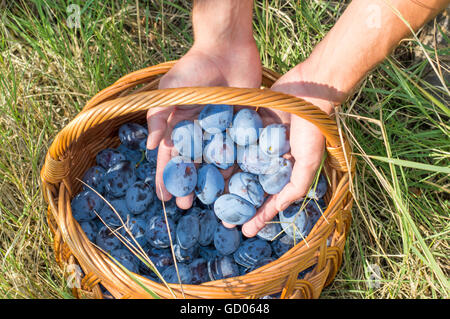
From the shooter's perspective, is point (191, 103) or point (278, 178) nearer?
point (191, 103)

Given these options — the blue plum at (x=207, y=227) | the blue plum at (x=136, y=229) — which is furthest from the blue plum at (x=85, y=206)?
the blue plum at (x=207, y=227)

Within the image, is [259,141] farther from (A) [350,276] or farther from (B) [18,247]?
(B) [18,247]

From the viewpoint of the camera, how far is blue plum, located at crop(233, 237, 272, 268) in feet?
3.68

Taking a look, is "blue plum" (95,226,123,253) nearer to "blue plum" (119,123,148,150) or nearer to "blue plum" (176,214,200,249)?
"blue plum" (176,214,200,249)

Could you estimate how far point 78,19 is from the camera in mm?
1433

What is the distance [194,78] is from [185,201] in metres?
0.35

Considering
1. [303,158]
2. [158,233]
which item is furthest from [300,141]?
[158,233]

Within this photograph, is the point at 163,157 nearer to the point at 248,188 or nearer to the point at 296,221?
the point at 248,188

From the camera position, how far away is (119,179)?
120 cm

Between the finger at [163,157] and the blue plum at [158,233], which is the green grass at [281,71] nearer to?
the blue plum at [158,233]

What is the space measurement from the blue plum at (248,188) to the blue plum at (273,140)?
90mm

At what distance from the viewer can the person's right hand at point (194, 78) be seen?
1073 mm

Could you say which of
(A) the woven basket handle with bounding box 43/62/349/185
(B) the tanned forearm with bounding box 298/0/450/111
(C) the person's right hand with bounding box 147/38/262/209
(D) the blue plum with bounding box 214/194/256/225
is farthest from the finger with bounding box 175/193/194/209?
(B) the tanned forearm with bounding box 298/0/450/111

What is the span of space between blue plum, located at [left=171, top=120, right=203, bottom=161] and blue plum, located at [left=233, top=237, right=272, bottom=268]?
30 centimetres
